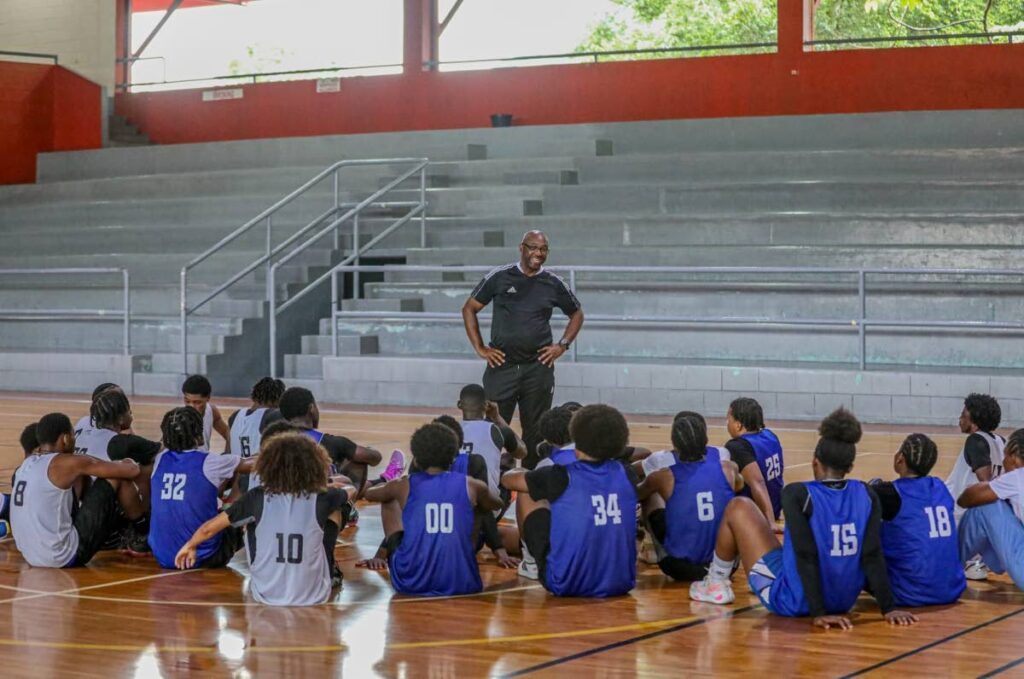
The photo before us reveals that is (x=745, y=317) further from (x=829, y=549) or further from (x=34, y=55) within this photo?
(x=34, y=55)

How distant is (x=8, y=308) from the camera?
2027 centimetres

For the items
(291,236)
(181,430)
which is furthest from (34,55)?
(181,430)

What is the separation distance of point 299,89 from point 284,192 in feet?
12.4

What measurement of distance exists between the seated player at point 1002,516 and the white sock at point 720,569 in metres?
1.12

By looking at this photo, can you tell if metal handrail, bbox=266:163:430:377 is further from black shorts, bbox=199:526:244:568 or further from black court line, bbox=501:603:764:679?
black court line, bbox=501:603:764:679

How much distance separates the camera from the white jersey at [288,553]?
22.1 feet

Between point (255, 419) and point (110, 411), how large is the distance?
3.32 feet

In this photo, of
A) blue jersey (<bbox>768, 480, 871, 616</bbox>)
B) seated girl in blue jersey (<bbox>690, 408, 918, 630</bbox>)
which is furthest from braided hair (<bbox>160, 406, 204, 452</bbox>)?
blue jersey (<bbox>768, 480, 871, 616</bbox>)

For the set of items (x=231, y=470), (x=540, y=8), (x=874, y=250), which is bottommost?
(x=231, y=470)

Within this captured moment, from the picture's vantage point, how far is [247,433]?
902 centimetres

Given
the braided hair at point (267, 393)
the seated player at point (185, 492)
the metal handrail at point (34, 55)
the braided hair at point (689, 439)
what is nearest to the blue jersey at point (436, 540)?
the braided hair at point (689, 439)

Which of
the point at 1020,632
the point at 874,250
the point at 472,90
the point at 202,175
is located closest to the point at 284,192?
the point at 202,175

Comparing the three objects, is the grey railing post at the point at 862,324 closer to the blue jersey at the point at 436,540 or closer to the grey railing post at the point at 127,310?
the grey railing post at the point at 127,310

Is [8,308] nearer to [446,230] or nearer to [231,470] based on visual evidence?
[446,230]
